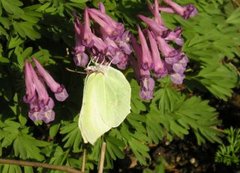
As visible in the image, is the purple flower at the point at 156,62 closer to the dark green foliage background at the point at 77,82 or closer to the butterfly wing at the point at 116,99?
the butterfly wing at the point at 116,99

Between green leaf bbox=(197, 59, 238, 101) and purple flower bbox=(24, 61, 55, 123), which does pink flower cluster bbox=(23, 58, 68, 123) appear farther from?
green leaf bbox=(197, 59, 238, 101)

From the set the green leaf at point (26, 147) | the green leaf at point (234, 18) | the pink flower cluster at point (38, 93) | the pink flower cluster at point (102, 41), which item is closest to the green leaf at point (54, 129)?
the green leaf at point (26, 147)

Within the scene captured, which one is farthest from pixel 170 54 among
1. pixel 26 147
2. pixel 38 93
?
pixel 26 147

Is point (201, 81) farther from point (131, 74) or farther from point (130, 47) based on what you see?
point (130, 47)

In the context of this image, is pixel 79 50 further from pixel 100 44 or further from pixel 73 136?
pixel 73 136

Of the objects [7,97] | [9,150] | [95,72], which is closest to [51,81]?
[95,72]

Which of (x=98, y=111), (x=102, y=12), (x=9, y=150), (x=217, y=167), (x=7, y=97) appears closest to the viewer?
(x=102, y=12)
